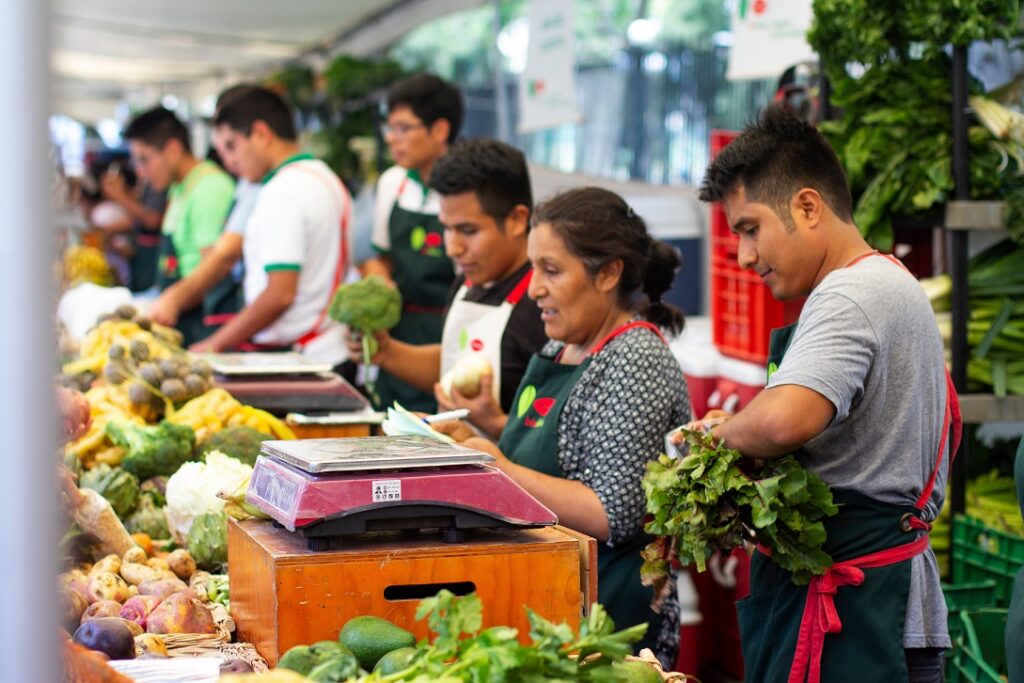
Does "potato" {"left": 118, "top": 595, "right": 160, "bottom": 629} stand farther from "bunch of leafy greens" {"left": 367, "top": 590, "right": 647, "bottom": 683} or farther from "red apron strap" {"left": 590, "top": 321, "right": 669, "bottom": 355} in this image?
"red apron strap" {"left": 590, "top": 321, "right": 669, "bottom": 355}

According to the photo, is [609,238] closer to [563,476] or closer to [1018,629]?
[563,476]

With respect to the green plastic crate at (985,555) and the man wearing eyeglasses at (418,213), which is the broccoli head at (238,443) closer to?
the man wearing eyeglasses at (418,213)

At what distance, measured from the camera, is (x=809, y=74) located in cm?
471

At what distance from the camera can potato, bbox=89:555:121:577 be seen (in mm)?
2707

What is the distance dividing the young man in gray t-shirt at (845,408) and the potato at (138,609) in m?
1.19

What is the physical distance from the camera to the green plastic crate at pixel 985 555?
3.92 metres

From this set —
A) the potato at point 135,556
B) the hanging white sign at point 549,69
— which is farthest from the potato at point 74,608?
the hanging white sign at point 549,69

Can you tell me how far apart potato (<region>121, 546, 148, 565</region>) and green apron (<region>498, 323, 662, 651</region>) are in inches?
36.1

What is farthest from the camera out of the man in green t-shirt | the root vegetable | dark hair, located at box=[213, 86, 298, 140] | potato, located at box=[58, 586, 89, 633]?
the man in green t-shirt

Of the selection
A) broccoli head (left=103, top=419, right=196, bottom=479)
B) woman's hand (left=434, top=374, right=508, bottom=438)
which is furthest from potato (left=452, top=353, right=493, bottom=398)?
broccoli head (left=103, top=419, right=196, bottom=479)

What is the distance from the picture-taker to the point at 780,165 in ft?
8.73

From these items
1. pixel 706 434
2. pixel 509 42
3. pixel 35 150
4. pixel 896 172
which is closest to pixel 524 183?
pixel 896 172

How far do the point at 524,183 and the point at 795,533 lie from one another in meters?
1.67

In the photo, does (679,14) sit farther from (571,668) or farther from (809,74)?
(571,668)
